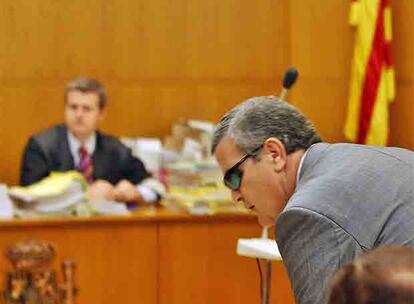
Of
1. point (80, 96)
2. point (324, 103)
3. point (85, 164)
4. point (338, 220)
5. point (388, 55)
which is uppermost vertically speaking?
point (338, 220)

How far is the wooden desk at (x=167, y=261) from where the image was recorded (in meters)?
5.16

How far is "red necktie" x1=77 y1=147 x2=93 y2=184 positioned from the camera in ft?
19.4

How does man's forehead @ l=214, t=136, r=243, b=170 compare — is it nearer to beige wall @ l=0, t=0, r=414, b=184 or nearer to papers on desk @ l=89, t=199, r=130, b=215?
papers on desk @ l=89, t=199, r=130, b=215

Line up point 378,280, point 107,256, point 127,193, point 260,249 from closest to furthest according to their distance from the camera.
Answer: point 378,280, point 260,249, point 107,256, point 127,193

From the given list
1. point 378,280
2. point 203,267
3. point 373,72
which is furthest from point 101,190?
point 378,280

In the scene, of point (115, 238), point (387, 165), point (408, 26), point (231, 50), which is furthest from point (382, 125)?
point (387, 165)

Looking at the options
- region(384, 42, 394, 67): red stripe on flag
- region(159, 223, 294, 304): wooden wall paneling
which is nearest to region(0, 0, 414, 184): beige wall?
region(384, 42, 394, 67): red stripe on flag

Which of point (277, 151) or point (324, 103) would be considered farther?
point (324, 103)

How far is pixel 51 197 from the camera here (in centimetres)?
523

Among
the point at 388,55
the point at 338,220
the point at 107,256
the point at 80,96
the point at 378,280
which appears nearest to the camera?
the point at 378,280

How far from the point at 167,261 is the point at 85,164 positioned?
0.97 metres

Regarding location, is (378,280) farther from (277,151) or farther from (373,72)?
(373,72)

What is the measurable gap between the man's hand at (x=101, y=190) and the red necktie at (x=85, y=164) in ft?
A: 0.91

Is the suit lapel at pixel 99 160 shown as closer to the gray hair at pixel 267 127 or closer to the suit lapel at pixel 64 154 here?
the suit lapel at pixel 64 154
